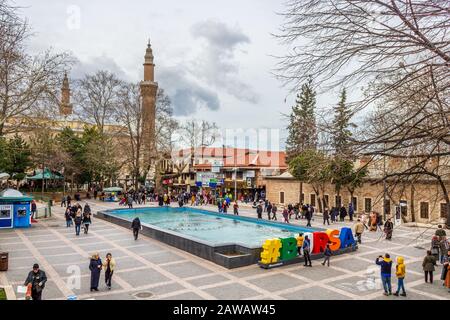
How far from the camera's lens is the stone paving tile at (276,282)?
12.7 meters

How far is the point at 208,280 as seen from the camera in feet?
43.9

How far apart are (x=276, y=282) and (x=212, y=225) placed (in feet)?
49.9

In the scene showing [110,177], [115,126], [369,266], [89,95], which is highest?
[89,95]

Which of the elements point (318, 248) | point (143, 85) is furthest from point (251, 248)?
point (143, 85)

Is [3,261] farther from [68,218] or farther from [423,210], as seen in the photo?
[423,210]

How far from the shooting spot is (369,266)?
1580 centimetres

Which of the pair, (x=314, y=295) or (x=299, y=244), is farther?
(x=299, y=244)

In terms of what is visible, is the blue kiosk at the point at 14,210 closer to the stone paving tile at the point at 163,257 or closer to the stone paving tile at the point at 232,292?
the stone paving tile at the point at 163,257

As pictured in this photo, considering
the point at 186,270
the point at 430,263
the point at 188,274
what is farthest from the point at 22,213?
the point at 430,263

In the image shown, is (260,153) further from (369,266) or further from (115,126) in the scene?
(369,266)

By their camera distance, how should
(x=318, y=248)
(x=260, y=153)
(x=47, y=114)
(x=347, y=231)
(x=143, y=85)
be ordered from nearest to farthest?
1. (x=318, y=248)
2. (x=347, y=231)
3. (x=47, y=114)
4. (x=260, y=153)
5. (x=143, y=85)

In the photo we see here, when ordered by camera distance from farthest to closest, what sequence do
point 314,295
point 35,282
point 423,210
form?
point 423,210
point 314,295
point 35,282

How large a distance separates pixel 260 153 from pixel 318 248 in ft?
134

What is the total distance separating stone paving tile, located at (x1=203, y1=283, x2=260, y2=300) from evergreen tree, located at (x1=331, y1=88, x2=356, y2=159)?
7513mm
